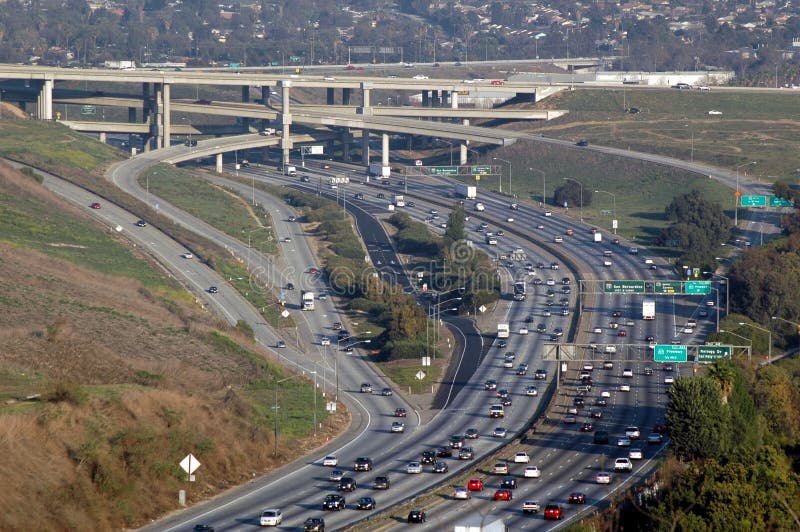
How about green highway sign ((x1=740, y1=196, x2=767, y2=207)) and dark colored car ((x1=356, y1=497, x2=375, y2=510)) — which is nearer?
dark colored car ((x1=356, y1=497, x2=375, y2=510))

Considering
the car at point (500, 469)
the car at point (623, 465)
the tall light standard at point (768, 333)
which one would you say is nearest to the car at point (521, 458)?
the car at point (500, 469)

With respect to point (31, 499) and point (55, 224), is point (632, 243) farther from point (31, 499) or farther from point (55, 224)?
point (31, 499)

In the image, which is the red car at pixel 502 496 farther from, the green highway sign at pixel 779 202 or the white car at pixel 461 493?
the green highway sign at pixel 779 202

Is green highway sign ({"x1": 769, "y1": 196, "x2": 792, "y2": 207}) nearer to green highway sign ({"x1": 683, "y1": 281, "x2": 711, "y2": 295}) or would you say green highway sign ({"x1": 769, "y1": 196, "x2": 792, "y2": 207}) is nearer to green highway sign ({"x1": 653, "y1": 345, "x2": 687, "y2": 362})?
green highway sign ({"x1": 683, "y1": 281, "x2": 711, "y2": 295})

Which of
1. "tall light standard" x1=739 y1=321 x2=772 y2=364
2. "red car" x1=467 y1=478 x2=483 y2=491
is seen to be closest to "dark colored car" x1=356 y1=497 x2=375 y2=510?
"red car" x1=467 y1=478 x2=483 y2=491

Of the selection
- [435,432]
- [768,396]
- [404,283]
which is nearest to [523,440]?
[435,432]
